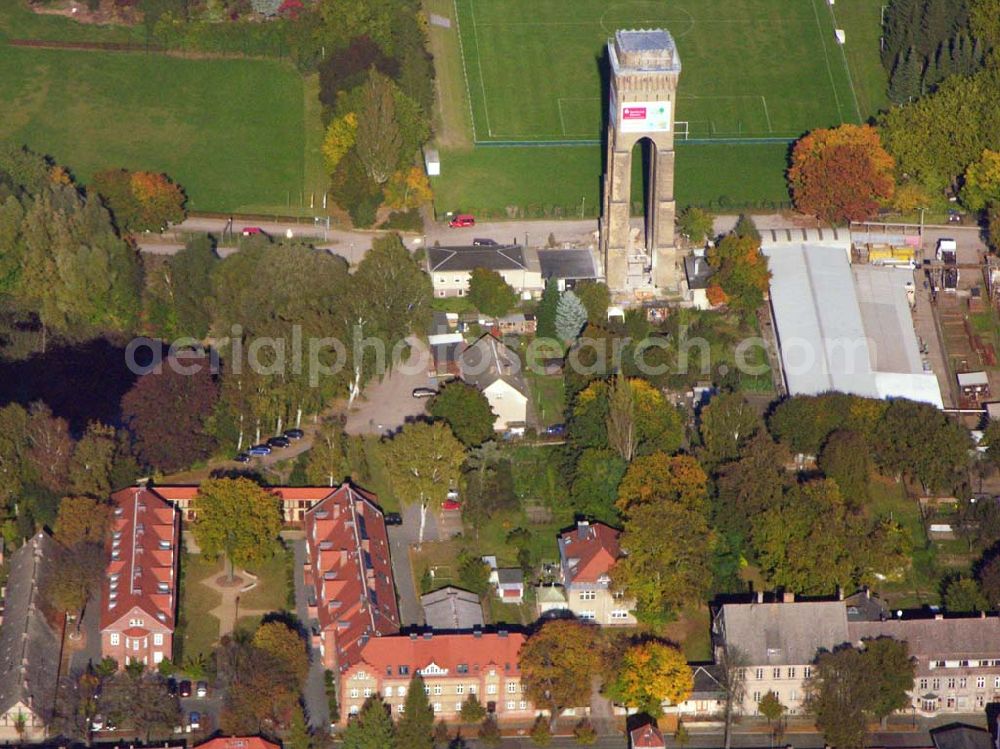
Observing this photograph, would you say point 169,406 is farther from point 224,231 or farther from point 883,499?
point 883,499

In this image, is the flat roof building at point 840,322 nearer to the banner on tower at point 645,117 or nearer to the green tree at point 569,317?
the banner on tower at point 645,117

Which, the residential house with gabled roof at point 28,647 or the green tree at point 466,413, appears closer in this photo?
the residential house with gabled roof at point 28,647

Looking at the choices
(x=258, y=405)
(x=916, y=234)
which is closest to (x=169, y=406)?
(x=258, y=405)

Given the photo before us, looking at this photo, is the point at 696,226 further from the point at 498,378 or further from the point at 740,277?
the point at 498,378

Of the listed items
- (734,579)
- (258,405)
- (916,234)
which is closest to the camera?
(734,579)

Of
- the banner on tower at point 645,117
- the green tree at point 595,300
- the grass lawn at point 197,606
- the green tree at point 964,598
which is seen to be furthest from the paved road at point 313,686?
the banner on tower at point 645,117

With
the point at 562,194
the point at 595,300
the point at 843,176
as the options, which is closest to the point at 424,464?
the point at 595,300

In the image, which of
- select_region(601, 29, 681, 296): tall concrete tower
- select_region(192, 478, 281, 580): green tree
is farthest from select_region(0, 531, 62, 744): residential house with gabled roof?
select_region(601, 29, 681, 296): tall concrete tower
